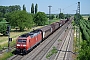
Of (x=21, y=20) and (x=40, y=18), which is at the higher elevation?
(x=40, y=18)

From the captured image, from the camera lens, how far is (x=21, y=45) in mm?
29406

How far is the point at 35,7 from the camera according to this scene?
158500 millimetres

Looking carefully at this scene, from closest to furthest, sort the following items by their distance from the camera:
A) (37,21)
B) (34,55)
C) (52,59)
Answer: (52,59) < (34,55) < (37,21)

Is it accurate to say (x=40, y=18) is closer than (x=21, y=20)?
No

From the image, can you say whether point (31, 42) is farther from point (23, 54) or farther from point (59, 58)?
point (59, 58)

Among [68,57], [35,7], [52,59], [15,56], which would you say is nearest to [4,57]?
[15,56]

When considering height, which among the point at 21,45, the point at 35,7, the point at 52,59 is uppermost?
the point at 35,7

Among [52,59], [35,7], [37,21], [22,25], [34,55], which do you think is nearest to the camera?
[52,59]

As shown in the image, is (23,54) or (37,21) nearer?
(23,54)

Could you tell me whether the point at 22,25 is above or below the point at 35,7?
below

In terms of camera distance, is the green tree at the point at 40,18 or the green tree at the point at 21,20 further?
the green tree at the point at 40,18

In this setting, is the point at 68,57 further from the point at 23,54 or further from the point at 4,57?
the point at 4,57

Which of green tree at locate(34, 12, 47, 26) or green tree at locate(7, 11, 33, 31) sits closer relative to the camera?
green tree at locate(7, 11, 33, 31)

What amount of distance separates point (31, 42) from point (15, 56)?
396 cm
